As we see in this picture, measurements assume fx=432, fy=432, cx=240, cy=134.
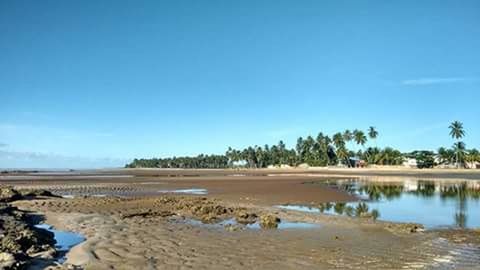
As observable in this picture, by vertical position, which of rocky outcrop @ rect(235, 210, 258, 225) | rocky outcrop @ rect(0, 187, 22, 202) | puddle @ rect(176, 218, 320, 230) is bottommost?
puddle @ rect(176, 218, 320, 230)

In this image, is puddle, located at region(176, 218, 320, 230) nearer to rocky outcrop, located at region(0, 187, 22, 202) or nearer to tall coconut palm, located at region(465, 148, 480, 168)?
rocky outcrop, located at region(0, 187, 22, 202)

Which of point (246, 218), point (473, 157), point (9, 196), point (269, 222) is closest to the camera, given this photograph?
point (269, 222)

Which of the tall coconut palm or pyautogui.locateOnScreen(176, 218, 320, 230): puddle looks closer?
pyautogui.locateOnScreen(176, 218, 320, 230): puddle

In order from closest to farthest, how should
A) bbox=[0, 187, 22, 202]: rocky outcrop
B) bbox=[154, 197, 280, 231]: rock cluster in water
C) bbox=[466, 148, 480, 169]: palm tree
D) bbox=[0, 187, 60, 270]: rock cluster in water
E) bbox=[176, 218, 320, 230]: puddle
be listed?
bbox=[0, 187, 60, 270]: rock cluster in water < bbox=[176, 218, 320, 230]: puddle < bbox=[154, 197, 280, 231]: rock cluster in water < bbox=[0, 187, 22, 202]: rocky outcrop < bbox=[466, 148, 480, 169]: palm tree

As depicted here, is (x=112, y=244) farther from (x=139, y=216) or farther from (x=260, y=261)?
(x=139, y=216)

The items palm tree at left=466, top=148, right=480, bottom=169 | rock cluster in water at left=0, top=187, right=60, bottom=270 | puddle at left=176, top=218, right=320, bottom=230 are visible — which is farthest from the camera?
palm tree at left=466, top=148, right=480, bottom=169

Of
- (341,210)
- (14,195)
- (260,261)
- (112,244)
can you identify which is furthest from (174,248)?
(14,195)

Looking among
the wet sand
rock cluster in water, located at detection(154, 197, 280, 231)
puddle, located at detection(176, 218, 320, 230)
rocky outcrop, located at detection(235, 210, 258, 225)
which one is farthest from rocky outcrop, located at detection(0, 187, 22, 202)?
rocky outcrop, located at detection(235, 210, 258, 225)

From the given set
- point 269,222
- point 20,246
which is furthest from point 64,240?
point 269,222

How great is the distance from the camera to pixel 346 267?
1059cm

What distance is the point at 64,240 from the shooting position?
14250mm

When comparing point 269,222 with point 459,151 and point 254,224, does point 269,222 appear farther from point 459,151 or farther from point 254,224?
point 459,151

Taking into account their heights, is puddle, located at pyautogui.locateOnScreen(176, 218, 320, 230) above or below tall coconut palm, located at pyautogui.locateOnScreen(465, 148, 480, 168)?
below

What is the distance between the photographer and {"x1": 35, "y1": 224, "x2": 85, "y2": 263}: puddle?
468 inches
